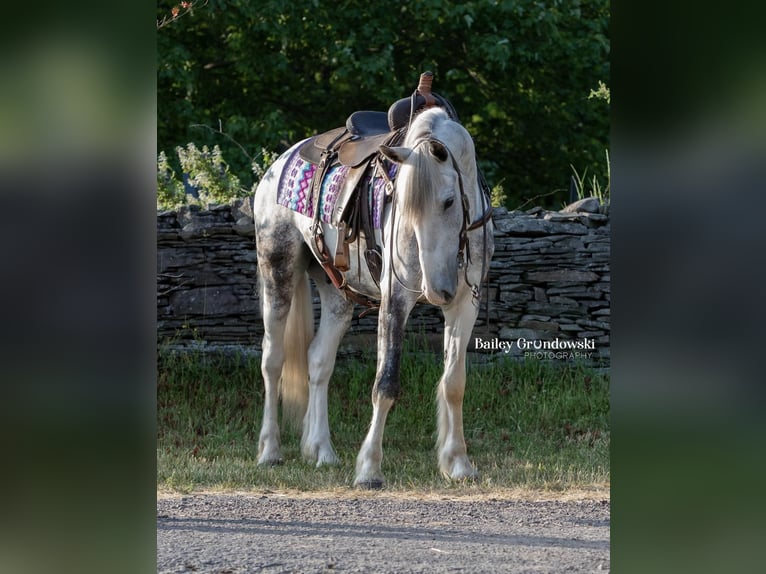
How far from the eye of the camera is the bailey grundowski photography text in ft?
23.7

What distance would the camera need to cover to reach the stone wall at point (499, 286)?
732cm

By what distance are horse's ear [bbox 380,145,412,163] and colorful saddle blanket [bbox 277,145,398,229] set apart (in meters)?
0.37

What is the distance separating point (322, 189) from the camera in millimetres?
5570

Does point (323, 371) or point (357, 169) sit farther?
point (323, 371)

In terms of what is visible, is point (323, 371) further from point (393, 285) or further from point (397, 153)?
point (397, 153)

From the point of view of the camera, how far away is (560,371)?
7.20 m

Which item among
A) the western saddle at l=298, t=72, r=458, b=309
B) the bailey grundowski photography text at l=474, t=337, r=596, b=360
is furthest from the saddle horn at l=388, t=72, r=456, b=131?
the bailey grundowski photography text at l=474, t=337, r=596, b=360

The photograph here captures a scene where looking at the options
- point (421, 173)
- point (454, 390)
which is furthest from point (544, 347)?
point (421, 173)

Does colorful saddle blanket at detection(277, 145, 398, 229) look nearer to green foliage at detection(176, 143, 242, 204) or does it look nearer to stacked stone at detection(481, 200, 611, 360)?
stacked stone at detection(481, 200, 611, 360)

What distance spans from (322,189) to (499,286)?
2275 millimetres
